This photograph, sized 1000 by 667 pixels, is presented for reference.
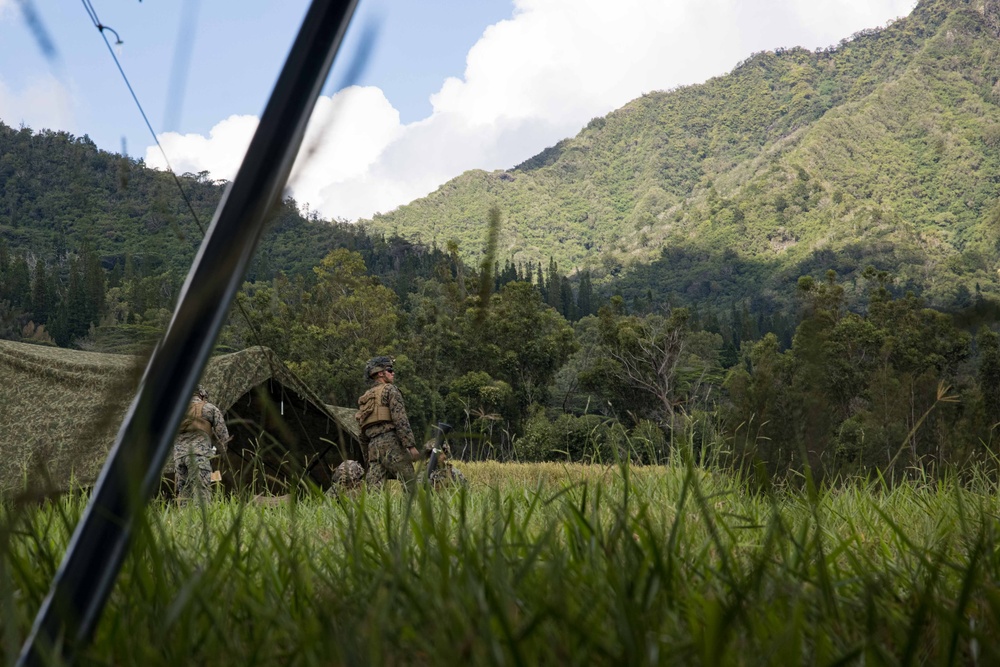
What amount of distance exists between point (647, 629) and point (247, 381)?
401 inches

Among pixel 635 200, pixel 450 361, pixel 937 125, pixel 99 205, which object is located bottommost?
pixel 450 361

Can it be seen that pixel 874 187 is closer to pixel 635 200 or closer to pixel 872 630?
pixel 635 200

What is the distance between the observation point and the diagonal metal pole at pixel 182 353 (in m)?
0.58

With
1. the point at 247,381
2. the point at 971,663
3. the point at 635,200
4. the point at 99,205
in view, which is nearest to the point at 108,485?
the point at 99,205

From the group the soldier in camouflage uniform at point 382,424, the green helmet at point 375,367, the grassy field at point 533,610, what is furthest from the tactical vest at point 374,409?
the grassy field at point 533,610

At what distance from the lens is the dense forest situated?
0.77 meters

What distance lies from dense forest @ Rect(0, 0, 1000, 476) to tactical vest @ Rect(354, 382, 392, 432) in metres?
0.93

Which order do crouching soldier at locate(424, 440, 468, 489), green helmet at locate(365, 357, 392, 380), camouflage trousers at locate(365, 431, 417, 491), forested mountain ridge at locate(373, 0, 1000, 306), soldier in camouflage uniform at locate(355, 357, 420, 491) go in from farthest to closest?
forested mountain ridge at locate(373, 0, 1000, 306) < green helmet at locate(365, 357, 392, 380) < soldier in camouflage uniform at locate(355, 357, 420, 491) < camouflage trousers at locate(365, 431, 417, 491) < crouching soldier at locate(424, 440, 468, 489)

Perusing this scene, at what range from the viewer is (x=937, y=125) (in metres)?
79.1

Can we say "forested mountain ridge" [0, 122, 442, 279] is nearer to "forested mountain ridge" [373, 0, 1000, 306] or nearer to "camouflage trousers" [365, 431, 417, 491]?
"camouflage trousers" [365, 431, 417, 491]

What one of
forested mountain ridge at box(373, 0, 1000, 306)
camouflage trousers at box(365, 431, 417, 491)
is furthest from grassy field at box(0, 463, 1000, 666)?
forested mountain ridge at box(373, 0, 1000, 306)

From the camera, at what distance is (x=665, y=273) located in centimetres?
7769

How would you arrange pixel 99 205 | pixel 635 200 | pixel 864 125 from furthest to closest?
pixel 864 125 → pixel 635 200 → pixel 99 205

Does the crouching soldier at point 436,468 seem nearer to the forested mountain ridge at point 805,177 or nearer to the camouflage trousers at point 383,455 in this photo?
the camouflage trousers at point 383,455
